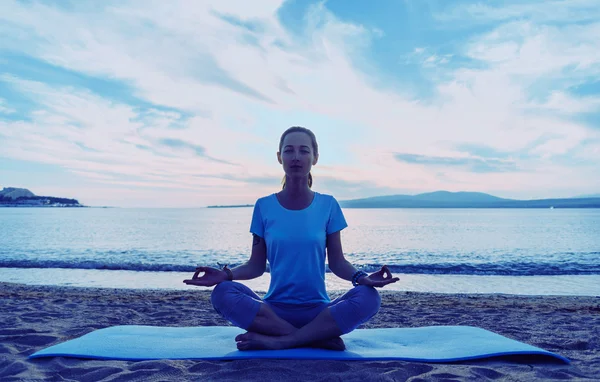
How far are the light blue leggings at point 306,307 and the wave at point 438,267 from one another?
10527 mm

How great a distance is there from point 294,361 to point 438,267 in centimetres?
1186

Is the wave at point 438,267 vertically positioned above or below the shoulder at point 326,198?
below

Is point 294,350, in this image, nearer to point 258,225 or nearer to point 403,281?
point 258,225

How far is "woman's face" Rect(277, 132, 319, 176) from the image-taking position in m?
3.64

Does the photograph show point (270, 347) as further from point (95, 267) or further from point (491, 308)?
point (95, 267)

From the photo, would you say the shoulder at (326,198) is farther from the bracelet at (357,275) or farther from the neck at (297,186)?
the bracelet at (357,275)

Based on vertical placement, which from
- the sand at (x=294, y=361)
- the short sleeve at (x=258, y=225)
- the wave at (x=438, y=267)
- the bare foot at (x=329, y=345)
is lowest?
the wave at (x=438, y=267)

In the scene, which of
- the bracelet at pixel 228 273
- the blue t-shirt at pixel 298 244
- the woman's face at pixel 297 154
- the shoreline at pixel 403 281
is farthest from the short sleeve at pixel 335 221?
the shoreline at pixel 403 281

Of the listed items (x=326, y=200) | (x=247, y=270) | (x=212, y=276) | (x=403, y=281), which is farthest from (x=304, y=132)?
(x=403, y=281)

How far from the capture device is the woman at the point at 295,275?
138 inches

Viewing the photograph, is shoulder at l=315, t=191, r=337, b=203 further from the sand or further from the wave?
Answer: the wave

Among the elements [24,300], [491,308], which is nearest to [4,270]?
[24,300]

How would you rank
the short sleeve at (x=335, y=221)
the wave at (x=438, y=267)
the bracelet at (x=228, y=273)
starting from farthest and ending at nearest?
1. the wave at (x=438, y=267)
2. the short sleeve at (x=335, y=221)
3. the bracelet at (x=228, y=273)

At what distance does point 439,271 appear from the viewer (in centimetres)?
1387
